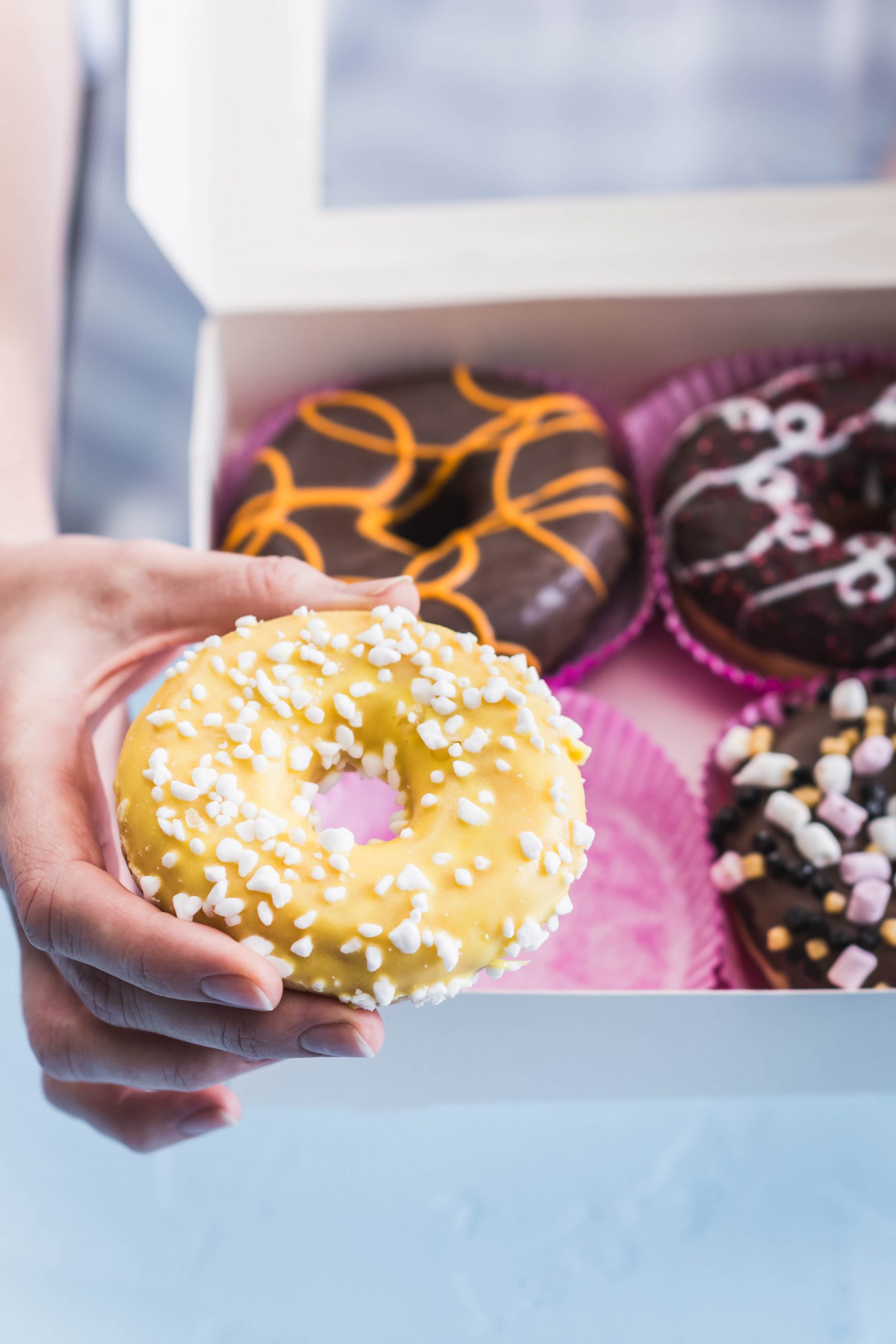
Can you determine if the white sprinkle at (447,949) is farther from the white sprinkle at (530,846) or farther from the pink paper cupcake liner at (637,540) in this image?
the pink paper cupcake liner at (637,540)

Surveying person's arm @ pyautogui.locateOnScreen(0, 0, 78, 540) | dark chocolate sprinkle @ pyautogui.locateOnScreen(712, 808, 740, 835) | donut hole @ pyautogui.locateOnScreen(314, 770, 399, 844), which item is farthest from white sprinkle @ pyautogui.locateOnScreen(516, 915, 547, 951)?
person's arm @ pyautogui.locateOnScreen(0, 0, 78, 540)

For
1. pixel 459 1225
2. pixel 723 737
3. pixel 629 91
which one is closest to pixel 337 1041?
pixel 459 1225

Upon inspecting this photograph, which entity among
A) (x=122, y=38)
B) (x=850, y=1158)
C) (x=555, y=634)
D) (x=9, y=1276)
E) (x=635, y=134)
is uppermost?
(x=122, y=38)

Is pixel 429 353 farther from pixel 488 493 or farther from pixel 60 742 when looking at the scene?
pixel 60 742

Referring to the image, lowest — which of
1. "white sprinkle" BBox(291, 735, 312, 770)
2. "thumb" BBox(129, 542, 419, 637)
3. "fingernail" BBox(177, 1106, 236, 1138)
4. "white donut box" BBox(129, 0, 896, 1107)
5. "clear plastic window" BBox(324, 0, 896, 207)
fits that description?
"fingernail" BBox(177, 1106, 236, 1138)

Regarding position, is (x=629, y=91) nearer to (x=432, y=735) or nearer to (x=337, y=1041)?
(x=432, y=735)

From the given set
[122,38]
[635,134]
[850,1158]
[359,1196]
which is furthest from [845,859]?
[122,38]

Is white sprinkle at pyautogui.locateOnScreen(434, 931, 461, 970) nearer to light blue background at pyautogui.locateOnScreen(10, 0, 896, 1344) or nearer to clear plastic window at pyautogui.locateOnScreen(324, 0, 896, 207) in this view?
light blue background at pyautogui.locateOnScreen(10, 0, 896, 1344)
